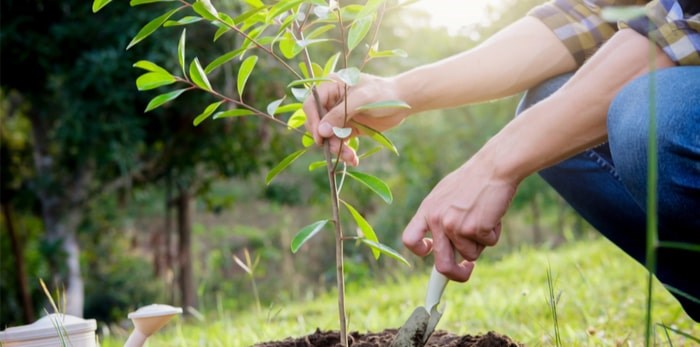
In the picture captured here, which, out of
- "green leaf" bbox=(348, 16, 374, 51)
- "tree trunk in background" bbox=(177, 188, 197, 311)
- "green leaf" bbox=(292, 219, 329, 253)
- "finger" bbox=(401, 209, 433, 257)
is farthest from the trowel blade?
"tree trunk in background" bbox=(177, 188, 197, 311)

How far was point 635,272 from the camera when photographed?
3457 millimetres

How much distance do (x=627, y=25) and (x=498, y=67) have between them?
380mm

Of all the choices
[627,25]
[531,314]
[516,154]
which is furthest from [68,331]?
[531,314]

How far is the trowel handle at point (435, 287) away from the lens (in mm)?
1135

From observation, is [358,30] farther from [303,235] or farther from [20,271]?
[20,271]

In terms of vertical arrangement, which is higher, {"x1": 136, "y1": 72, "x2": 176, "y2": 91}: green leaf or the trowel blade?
{"x1": 136, "y1": 72, "x2": 176, "y2": 91}: green leaf

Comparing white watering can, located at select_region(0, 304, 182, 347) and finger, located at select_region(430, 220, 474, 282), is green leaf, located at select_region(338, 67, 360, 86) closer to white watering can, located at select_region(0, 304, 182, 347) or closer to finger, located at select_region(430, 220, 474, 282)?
finger, located at select_region(430, 220, 474, 282)

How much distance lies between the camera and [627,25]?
1.15 m

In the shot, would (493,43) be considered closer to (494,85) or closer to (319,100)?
(494,85)

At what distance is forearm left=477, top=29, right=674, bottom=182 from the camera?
1078 millimetres

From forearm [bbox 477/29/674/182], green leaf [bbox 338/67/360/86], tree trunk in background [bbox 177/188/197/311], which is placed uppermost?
green leaf [bbox 338/67/360/86]

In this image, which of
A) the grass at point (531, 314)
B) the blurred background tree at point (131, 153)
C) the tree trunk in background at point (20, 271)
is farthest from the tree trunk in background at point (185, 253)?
the grass at point (531, 314)

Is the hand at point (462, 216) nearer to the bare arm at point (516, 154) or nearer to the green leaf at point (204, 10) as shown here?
the bare arm at point (516, 154)

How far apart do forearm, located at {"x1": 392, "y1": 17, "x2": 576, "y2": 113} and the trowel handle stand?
1.46 feet
